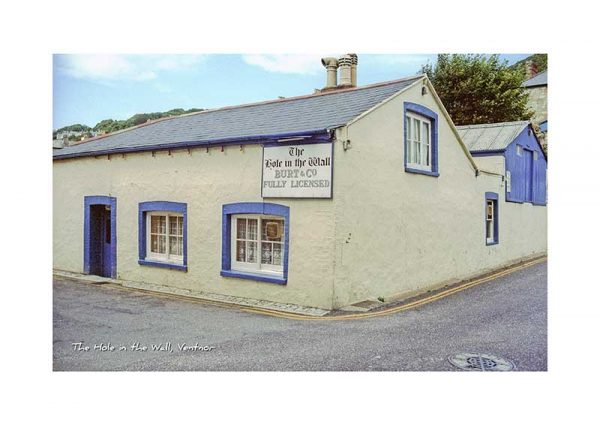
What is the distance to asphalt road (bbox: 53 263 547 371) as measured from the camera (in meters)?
5.41

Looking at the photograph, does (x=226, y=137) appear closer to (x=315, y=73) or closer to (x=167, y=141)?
(x=167, y=141)

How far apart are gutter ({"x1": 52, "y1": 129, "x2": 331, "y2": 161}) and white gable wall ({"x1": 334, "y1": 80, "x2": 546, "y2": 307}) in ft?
1.47

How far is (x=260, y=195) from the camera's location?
9.21 metres

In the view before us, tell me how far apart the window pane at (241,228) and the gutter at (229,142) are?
147cm

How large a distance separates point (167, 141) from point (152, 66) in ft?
15.7

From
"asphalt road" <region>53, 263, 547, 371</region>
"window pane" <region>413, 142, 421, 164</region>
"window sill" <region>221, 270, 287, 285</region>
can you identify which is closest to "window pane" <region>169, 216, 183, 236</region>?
"window sill" <region>221, 270, 287, 285</region>

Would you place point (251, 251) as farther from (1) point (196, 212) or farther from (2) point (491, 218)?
(2) point (491, 218)


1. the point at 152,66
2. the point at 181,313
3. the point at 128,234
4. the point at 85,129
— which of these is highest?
the point at 152,66

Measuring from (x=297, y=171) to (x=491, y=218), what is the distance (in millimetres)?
7495

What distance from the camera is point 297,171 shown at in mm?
8672

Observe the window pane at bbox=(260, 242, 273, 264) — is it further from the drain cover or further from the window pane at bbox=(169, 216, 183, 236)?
the drain cover

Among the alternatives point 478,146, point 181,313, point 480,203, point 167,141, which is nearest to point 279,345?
point 181,313

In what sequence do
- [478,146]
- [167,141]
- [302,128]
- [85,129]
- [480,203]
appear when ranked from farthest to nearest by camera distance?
[478,146] < [480,203] < [167,141] < [302,128] < [85,129]

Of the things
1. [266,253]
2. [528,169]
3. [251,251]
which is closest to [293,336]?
[266,253]
